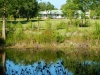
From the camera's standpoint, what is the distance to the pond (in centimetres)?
1916

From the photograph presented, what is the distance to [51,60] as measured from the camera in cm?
2383

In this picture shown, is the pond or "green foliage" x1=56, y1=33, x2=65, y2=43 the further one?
"green foliage" x1=56, y1=33, x2=65, y2=43

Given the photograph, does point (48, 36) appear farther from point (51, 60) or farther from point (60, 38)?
point (51, 60)

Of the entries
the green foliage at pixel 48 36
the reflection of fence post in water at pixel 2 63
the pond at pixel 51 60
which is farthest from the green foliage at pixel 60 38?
the reflection of fence post in water at pixel 2 63

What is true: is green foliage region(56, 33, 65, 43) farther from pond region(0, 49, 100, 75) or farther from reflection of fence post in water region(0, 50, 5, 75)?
reflection of fence post in water region(0, 50, 5, 75)

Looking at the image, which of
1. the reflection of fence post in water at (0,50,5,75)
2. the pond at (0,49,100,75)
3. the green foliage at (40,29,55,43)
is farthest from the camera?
the green foliage at (40,29,55,43)

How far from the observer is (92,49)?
29.9m

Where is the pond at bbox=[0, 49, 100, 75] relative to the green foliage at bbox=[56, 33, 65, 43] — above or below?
below

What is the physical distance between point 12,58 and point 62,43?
8.46 meters

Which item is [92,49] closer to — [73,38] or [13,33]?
[73,38]

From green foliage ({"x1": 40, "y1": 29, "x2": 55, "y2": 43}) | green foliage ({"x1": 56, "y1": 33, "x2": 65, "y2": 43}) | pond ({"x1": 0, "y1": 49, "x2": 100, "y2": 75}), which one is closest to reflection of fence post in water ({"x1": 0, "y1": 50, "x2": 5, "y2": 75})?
pond ({"x1": 0, "y1": 49, "x2": 100, "y2": 75})

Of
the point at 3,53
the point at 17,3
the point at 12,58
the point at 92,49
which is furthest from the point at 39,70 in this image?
the point at 17,3

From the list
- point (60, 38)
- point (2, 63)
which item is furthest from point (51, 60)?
point (60, 38)

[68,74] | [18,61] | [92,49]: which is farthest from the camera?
[92,49]
